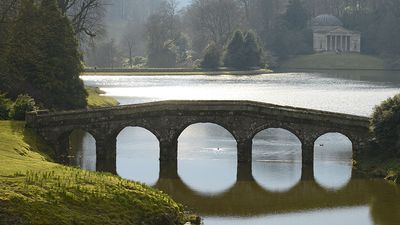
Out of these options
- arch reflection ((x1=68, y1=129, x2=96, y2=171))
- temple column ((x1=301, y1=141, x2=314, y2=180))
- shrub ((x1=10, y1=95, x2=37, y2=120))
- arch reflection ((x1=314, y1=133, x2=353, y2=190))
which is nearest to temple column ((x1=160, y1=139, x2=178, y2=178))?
arch reflection ((x1=68, y1=129, x2=96, y2=171))

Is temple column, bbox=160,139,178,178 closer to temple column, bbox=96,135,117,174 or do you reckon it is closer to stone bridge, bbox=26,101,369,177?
stone bridge, bbox=26,101,369,177

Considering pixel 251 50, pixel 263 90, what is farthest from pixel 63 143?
pixel 251 50

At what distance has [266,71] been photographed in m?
186

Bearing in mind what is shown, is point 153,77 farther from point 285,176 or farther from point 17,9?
point 285,176

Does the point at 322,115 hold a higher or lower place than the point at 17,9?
lower

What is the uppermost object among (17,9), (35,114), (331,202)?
(17,9)

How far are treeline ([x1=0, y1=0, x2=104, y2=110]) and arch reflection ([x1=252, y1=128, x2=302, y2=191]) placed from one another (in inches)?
778

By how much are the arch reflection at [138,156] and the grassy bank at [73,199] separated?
11.6 meters

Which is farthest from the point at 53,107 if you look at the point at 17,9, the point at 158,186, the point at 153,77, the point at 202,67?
the point at 202,67

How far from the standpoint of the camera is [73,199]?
38.7 meters

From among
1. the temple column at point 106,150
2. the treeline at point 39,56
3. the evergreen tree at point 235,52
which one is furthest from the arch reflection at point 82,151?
the evergreen tree at point 235,52

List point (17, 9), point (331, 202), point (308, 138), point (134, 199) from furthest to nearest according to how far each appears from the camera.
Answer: point (17, 9) < point (308, 138) < point (331, 202) < point (134, 199)

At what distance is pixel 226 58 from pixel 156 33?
24.9 m

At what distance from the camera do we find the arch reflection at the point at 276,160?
5622 cm
